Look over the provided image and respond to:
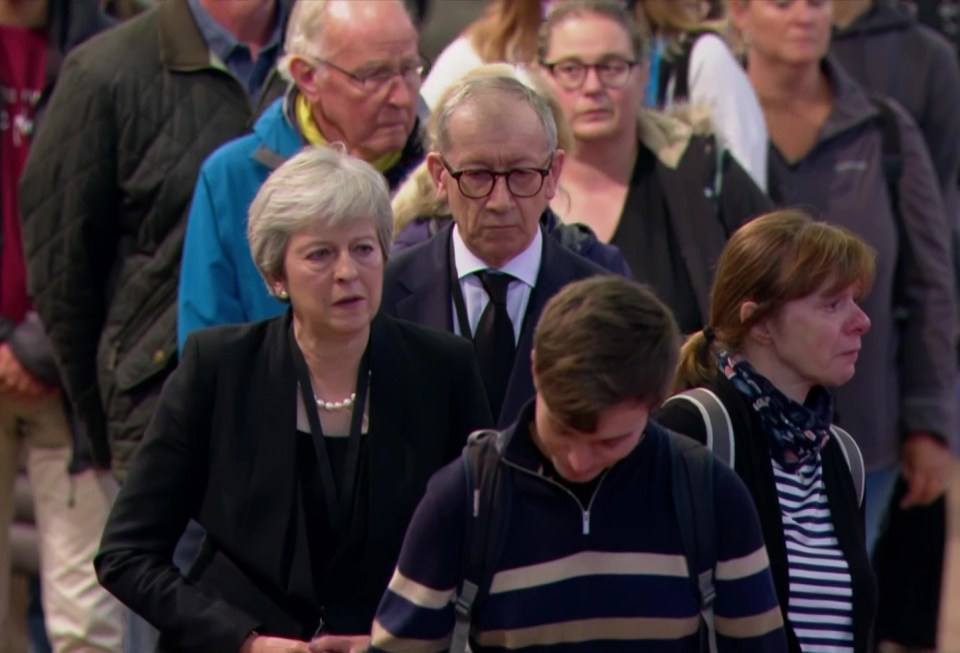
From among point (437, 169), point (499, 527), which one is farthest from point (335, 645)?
point (437, 169)

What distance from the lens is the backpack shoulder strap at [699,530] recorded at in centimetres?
372

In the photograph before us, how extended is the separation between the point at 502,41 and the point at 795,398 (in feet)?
7.47

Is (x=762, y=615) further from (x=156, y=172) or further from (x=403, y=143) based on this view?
(x=156, y=172)

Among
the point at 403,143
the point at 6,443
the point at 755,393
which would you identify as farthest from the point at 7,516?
the point at 755,393

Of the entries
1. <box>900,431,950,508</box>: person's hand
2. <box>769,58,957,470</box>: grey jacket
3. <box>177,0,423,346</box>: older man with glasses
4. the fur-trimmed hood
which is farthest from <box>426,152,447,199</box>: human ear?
<box>900,431,950,508</box>: person's hand

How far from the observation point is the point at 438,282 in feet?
15.8

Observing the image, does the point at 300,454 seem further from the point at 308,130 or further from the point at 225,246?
the point at 308,130

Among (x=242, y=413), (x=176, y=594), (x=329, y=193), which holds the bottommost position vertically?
(x=176, y=594)

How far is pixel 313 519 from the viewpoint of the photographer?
4.25 meters

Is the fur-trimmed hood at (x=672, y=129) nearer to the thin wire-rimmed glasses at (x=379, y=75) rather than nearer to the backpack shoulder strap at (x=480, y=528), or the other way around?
the thin wire-rimmed glasses at (x=379, y=75)

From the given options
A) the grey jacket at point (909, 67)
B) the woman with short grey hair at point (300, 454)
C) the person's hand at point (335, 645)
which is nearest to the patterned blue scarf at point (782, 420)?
the woman with short grey hair at point (300, 454)

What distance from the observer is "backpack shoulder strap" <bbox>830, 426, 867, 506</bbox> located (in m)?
4.30

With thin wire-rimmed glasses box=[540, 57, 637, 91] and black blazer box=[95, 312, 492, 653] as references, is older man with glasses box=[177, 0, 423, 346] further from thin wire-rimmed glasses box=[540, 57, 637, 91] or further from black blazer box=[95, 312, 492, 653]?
black blazer box=[95, 312, 492, 653]

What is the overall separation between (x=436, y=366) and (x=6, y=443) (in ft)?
8.42
